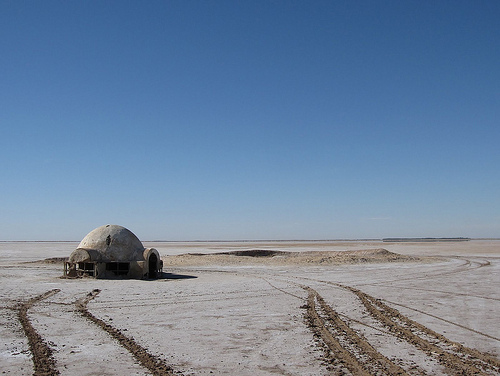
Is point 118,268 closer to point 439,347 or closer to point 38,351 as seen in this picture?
point 38,351

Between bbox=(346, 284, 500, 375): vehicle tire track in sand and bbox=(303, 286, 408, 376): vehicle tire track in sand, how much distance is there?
0.88 metres

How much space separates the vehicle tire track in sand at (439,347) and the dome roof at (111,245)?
13.0 meters

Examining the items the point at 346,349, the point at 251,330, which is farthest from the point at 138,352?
the point at 346,349

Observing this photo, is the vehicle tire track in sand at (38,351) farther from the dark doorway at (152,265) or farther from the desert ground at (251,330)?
the dark doorway at (152,265)

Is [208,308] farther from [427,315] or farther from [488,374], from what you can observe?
[488,374]

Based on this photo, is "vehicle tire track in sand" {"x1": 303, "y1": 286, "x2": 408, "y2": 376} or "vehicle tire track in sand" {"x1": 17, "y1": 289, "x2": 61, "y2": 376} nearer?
"vehicle tire track in sand" {"x1": 17, "y1": 289, "x2": 61, "y2": 376}

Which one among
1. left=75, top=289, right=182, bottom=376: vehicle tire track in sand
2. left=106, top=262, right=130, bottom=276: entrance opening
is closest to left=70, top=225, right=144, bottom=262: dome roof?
left=106, top=262, right=130, bottom=276: entrance opening

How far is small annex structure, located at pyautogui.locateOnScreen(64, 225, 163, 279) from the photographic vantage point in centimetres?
2014

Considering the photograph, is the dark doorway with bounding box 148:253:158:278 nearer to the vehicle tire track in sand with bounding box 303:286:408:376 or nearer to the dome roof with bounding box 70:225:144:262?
the dome roof with bounding box 70:225:144:262

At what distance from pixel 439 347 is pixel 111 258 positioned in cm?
1595

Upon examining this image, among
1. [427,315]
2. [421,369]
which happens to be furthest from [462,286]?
[421,369]

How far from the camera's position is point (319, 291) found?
50.2 ft

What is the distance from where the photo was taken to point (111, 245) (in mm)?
20625

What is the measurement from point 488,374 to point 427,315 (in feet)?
14.5
